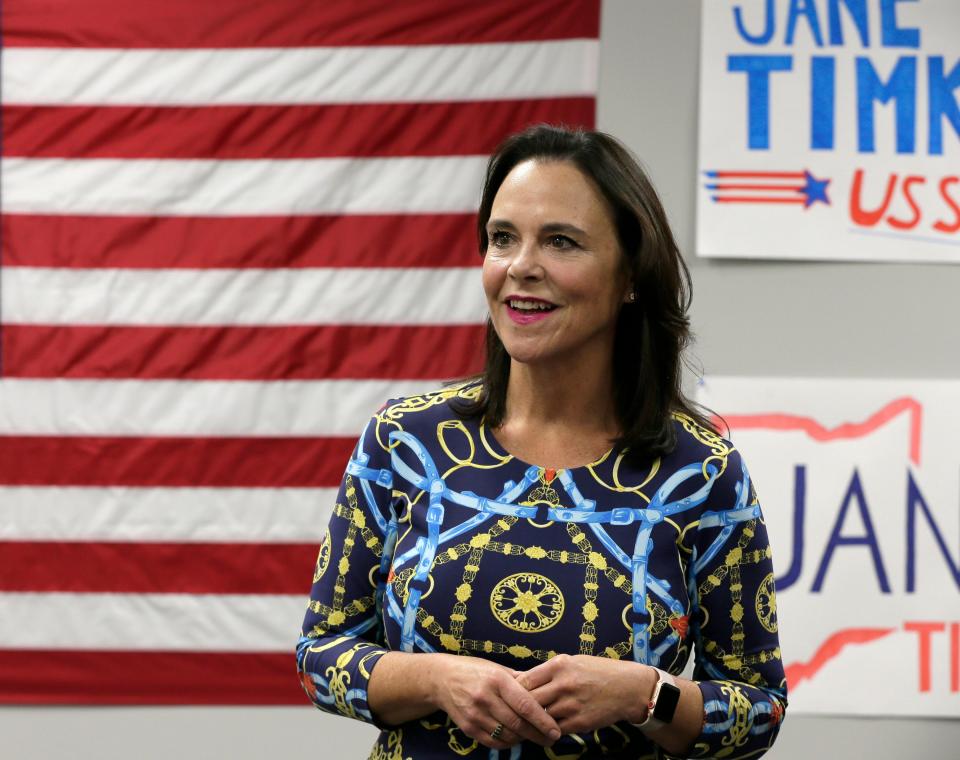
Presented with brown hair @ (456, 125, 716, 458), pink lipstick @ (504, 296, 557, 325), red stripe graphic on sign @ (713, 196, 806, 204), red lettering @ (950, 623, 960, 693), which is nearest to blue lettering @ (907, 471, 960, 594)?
red lettering @ (950, 623, 960, 693)

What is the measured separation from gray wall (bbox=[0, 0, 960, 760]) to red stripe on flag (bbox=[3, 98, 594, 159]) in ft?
0.62

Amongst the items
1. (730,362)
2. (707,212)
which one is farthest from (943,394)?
(707,212)

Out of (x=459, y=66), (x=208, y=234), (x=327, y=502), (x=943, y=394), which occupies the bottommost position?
(x=327, y=502)

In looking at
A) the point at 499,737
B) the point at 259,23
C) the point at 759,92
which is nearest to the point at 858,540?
the point at 759,92

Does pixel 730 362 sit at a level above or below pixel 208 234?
below

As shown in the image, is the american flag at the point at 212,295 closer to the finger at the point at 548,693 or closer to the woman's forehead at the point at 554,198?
the woman's forehead at the point at 554,198

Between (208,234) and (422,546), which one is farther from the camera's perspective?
(208,234)

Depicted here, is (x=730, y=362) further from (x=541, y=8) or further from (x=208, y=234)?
(x=208, y=234)

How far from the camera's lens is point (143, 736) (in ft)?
7.61

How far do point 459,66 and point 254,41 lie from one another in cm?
42

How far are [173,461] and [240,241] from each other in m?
0.47

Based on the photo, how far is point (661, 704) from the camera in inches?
39.8

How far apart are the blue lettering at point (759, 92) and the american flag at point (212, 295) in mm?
398

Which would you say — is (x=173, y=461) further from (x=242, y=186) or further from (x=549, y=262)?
(x=549, y=262)
